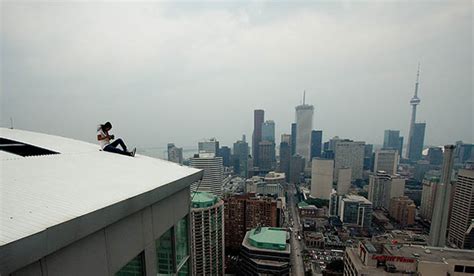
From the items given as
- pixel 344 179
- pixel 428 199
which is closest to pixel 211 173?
pixel 344 179

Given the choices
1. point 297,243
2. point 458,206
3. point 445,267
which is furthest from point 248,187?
point 445,267

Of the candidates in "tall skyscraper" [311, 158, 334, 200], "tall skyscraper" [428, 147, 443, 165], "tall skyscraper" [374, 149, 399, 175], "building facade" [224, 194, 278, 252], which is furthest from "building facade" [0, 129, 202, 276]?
"tall skyscraper" [428, 147, 443, 165]

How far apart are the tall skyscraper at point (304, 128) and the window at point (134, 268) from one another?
310 feet

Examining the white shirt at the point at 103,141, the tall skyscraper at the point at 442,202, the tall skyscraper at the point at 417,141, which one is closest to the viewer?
the white shirt at the point at 103,141

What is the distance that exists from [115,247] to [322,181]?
56063 millimetres

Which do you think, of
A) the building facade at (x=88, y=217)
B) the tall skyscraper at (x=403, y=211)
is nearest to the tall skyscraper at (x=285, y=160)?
the tall skyscraper at (x=403, y=211)

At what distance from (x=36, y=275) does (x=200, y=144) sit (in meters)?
79.9

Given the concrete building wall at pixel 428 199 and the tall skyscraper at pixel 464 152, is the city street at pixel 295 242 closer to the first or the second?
the concrete building wall at pixel 428 199

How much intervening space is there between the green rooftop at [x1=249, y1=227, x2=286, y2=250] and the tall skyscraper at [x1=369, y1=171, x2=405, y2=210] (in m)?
31.3

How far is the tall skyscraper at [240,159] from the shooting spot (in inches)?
3131

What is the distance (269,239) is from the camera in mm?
23031

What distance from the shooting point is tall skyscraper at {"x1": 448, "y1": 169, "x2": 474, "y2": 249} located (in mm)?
28062

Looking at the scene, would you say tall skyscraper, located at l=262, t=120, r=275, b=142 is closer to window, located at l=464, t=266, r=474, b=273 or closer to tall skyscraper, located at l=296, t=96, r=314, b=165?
tall skyscraper, located at l=296, t=96, r=314, b=165

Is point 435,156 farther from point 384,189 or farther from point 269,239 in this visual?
point 269,239
